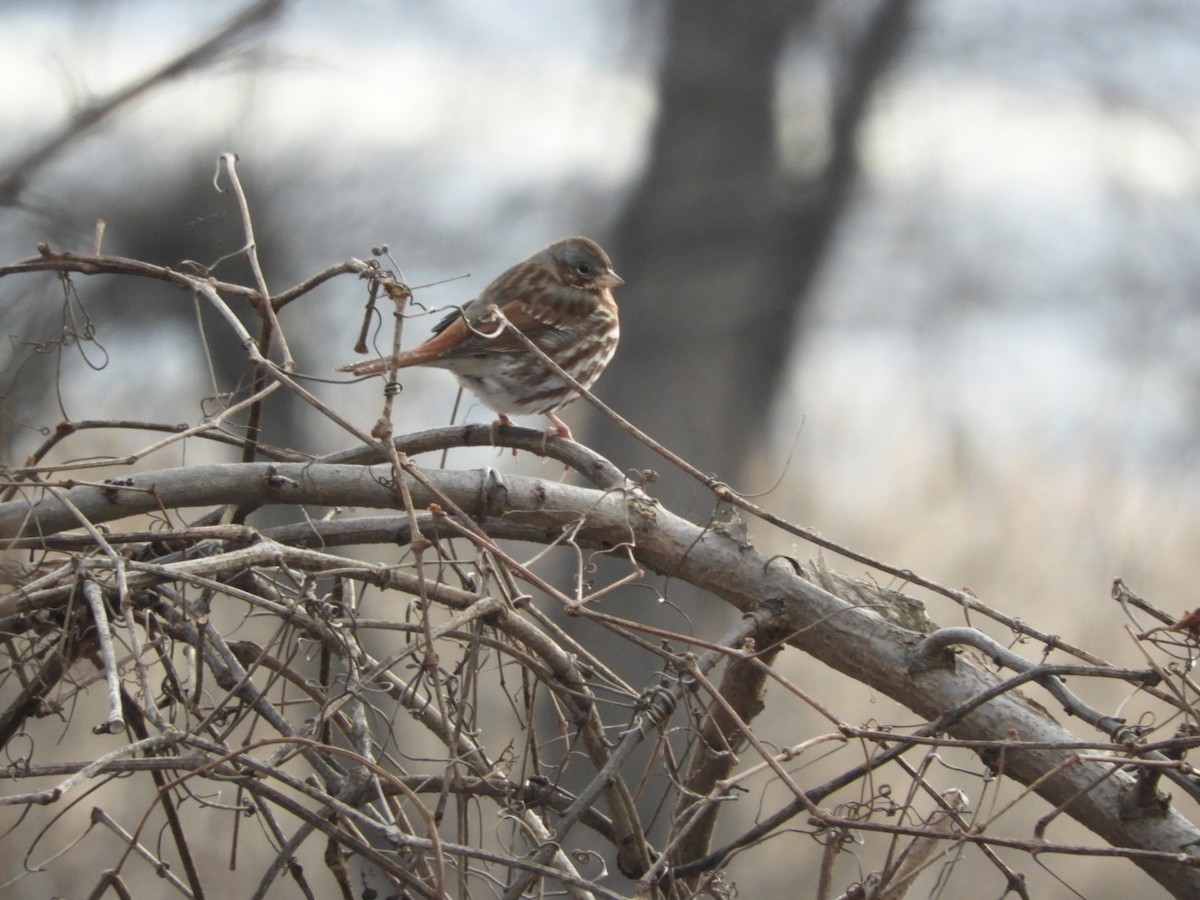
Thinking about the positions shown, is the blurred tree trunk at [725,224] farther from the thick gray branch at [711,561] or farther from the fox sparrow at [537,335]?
the thick gray branch at [711,561]

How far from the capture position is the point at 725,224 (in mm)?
9930

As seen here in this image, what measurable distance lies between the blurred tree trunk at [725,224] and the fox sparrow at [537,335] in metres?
3.62

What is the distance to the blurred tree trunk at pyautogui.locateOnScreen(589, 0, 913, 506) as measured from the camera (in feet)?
30.9

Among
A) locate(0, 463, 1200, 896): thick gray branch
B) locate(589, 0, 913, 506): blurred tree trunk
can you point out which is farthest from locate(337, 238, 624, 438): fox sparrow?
locate(589, 0, 913, 506): blurred tree trunk

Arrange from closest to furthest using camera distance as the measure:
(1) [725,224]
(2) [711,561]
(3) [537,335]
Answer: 1. (2) [711,561]
2. (3) [537,335]
3. (1) [725,224]

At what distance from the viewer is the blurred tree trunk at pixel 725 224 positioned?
9.41m

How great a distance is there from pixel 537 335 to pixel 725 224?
5.15 m

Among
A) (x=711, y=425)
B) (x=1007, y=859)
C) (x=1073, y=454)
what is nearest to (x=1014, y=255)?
(x=1073, y=454)

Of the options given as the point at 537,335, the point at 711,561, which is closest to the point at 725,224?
the point at 537,335

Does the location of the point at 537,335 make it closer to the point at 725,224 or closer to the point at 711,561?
the point at 711,561

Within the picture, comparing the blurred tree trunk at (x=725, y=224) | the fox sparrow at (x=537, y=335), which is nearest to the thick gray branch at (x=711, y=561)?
the fox sparrow at (x=537, y=335)

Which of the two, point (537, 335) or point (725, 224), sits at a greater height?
point (725, 224)

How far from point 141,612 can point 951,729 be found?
154 centimetres

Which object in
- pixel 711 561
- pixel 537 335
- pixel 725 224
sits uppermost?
pixel 725 224
